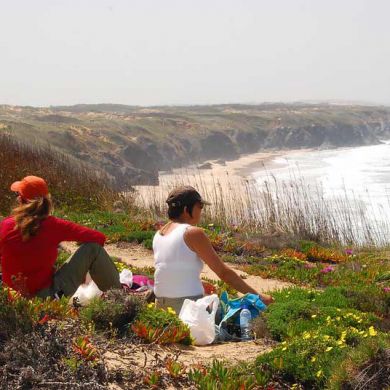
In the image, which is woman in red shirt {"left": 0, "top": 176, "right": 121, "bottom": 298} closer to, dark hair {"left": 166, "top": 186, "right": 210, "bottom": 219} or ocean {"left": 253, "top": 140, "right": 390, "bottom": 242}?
dark hair {"left": 166, "top": 186, "right": 210, "bottom": 219}

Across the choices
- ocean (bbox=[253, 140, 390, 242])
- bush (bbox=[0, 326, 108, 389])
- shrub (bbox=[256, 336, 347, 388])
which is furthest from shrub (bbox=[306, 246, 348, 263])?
ocean (bbox=[253, 140, 390, 242])

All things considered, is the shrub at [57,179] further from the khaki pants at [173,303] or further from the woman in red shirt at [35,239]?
the khaki pants at [173,303]

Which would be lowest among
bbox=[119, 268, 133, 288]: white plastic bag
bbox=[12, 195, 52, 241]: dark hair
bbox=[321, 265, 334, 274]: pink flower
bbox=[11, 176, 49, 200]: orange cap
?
bbox=[321, 265, 334, 274]: pink flower

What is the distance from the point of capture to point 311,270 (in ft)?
32.6

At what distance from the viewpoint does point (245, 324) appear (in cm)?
539

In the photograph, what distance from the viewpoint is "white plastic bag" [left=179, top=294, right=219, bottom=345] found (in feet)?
16.7

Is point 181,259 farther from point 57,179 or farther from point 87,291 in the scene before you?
point 57,179

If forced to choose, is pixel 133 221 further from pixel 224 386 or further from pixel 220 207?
pixel 224 386

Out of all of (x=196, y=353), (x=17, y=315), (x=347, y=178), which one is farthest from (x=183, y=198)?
(x=347, y=178)

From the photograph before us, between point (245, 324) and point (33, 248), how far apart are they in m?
1.95

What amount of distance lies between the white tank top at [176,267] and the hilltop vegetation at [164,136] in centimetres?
1727

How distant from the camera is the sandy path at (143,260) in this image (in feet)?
30.9

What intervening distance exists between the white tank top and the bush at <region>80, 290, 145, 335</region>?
70cm

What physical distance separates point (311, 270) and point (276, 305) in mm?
4523
